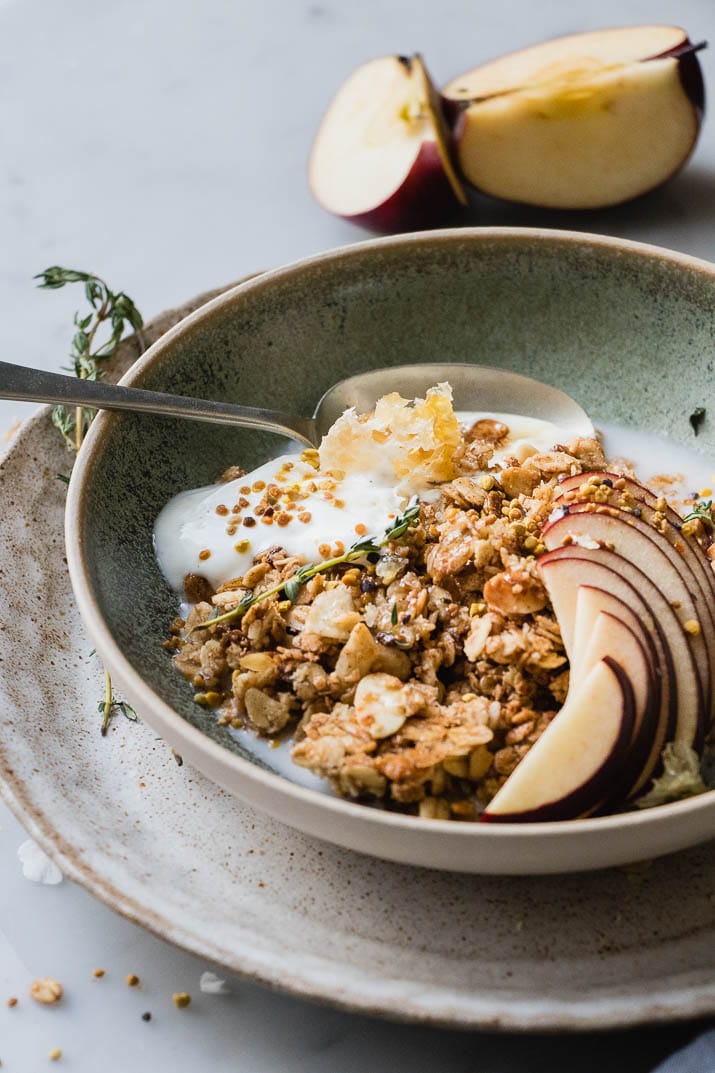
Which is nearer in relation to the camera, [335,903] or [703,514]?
[335,903]

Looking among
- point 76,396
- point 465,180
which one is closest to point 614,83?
point 465,180

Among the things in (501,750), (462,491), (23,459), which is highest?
(23,459)

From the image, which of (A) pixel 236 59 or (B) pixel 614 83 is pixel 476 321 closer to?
(B) pixel 614 83

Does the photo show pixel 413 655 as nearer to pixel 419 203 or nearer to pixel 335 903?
pixel 335 903

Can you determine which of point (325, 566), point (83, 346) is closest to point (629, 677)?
point (325, 566)

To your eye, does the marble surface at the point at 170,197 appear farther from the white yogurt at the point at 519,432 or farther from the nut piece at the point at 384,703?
the white yogurt at the point at 519,432

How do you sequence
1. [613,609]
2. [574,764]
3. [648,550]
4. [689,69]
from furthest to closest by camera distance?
[689,69] → [648,550] → [613,609] → [574,764]

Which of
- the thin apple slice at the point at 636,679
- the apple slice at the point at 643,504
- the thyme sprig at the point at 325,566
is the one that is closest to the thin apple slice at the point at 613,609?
the thin apple slice at the point at 636,679
